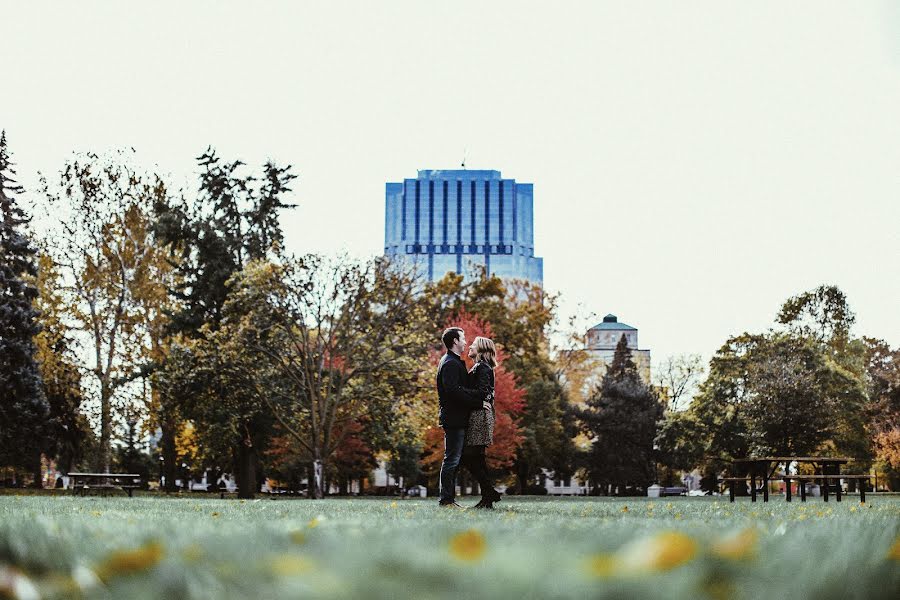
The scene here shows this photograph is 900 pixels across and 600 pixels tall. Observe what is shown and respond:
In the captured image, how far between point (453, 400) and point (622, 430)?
46.4 m

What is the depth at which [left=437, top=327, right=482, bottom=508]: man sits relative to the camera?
36.0 feet

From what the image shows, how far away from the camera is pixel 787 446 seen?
40531 mm

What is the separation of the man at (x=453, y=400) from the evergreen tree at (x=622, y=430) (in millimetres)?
45480

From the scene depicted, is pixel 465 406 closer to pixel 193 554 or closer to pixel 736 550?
pixel 193 554

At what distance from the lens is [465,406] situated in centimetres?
1123

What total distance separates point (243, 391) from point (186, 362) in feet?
7.05

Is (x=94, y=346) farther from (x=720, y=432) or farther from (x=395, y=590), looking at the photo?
(x=395, y=590)

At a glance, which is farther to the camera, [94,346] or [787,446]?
[787,446]

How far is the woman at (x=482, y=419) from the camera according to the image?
436 inches

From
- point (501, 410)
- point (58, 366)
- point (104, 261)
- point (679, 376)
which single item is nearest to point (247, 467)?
point (58, 366)

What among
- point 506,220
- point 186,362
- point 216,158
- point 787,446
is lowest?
point 787,446

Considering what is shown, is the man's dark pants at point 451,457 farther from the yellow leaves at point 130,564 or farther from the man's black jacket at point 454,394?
the yellow leaves at point 130,564

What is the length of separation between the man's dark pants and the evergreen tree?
4520 centimetres

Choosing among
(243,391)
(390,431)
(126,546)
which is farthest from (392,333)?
(126,546)
